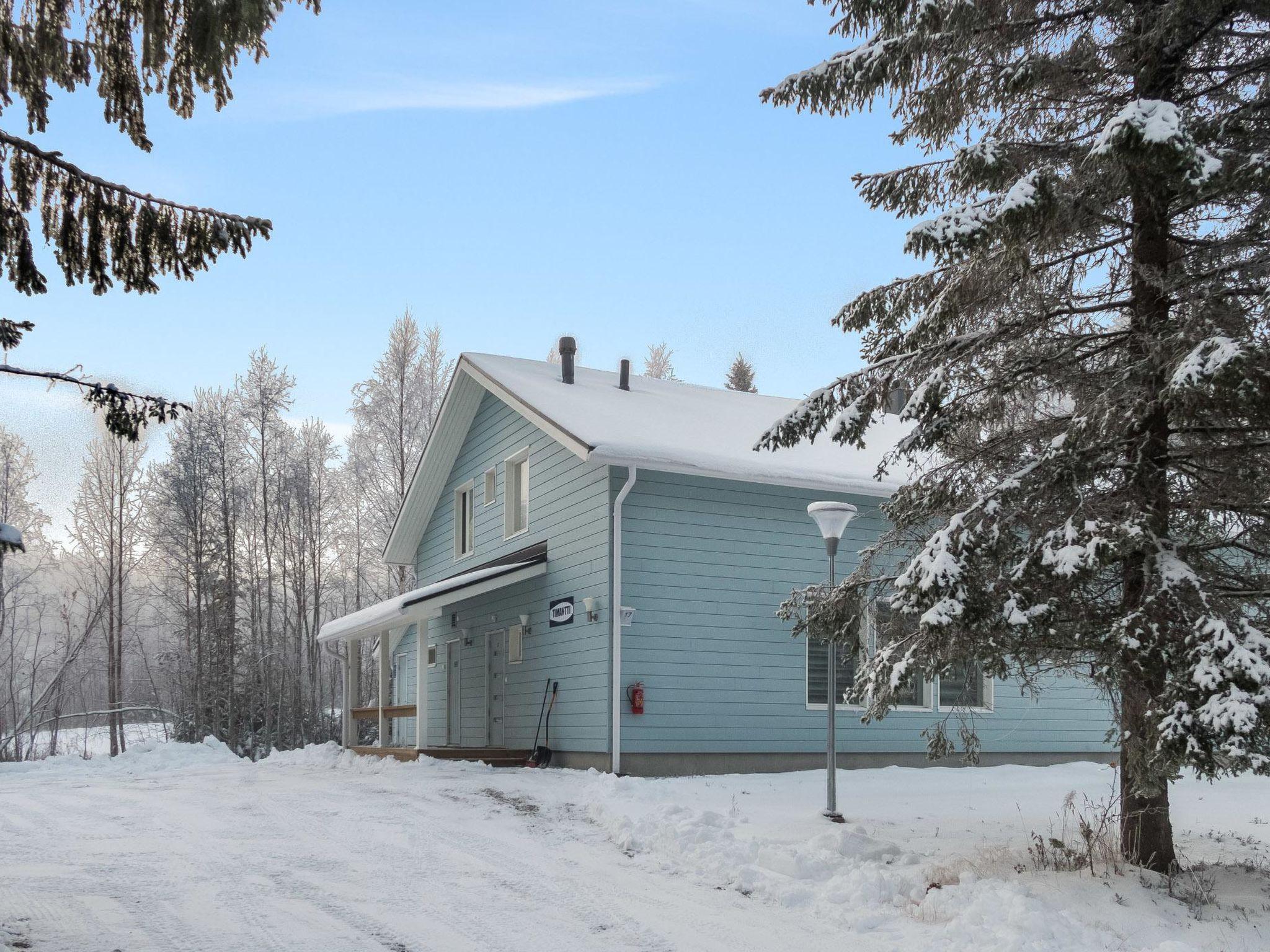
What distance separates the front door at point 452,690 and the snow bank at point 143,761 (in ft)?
12.2

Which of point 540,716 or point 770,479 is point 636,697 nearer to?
point 540,716

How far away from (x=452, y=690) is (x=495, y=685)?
2.32 m

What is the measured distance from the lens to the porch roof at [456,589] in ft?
52.1

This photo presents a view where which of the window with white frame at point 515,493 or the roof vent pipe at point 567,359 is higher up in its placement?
the roof vent pipe at point 567,359

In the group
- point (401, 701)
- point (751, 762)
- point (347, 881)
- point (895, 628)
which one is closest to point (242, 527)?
point (401, 701)

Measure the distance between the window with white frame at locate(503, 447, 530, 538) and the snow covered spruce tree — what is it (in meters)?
9.64

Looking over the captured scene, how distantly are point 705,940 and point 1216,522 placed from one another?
4.66m

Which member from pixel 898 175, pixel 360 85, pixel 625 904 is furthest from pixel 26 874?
pixel 898 175

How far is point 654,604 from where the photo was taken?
14555 mm

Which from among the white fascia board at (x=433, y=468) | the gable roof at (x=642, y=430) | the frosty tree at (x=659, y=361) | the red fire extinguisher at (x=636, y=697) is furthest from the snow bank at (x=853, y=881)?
the frosty tree at (x=659, y=361)

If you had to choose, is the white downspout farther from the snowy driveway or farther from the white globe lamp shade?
the white globe lamp shade

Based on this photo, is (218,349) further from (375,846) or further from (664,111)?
(375,846)

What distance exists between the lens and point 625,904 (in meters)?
7.14

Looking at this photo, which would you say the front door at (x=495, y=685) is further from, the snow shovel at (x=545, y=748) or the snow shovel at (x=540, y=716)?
the snow shovel at (x=545, y=748)
